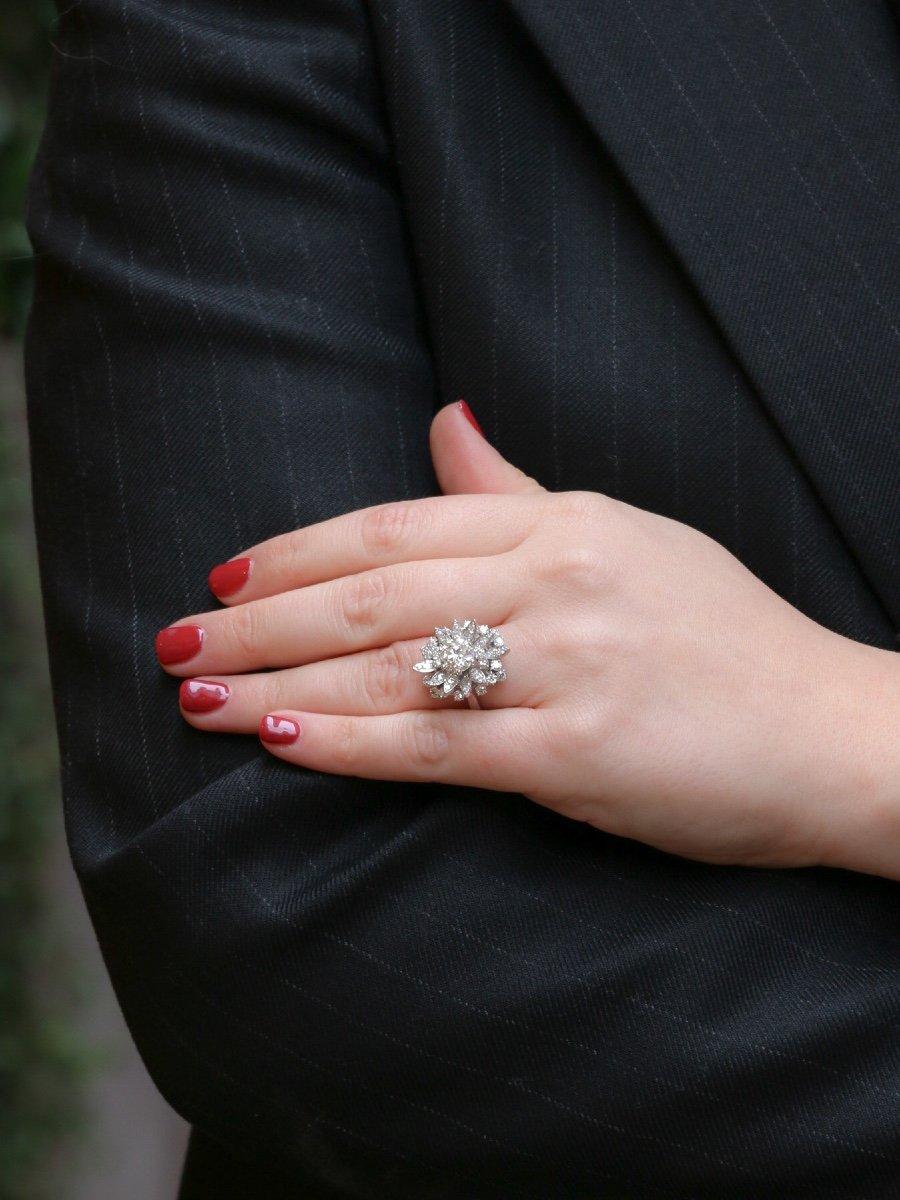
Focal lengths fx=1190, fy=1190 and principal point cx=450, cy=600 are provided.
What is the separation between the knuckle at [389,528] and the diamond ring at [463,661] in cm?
8

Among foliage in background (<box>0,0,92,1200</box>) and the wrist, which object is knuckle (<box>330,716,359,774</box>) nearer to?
the wrist

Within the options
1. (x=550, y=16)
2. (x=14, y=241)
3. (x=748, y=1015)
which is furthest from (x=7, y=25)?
(x=748, y=1015)

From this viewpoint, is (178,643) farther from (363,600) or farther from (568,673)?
(568,673)

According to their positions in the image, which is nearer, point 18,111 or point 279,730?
point 279,730

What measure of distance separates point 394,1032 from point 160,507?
0.38 metres

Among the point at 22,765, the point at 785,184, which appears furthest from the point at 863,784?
the point at 22,765

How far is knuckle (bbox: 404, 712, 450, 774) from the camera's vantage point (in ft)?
2.42

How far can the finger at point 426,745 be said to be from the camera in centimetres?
72

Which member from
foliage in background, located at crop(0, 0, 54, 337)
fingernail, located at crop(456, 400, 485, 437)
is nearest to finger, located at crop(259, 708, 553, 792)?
fingernail, located at crop(456, 400, 485, 437)

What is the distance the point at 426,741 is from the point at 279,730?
0.31 ft

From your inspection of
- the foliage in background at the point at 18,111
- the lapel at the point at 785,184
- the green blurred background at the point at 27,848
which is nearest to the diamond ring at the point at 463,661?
the lapel at the point at 785,184

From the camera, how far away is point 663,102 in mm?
819

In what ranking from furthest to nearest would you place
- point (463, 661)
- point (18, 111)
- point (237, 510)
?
point (18, 111), point (237, 510), point (463, 661)

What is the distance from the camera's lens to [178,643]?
31.0 inches
